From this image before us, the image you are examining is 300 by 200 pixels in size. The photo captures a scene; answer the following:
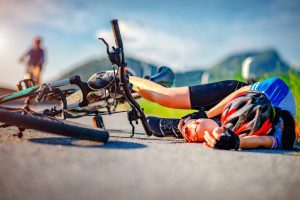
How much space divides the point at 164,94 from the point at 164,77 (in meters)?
0.59

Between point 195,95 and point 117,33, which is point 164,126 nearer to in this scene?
point 195,95

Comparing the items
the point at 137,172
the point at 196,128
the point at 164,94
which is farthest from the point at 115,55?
the point at 137,172

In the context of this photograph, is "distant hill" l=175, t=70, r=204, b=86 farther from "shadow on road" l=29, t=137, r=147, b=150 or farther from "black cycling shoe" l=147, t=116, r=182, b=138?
"shadow on road" l=29, t=137, r=147, b=150

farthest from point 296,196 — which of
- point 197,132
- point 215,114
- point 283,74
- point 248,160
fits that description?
point 283,74

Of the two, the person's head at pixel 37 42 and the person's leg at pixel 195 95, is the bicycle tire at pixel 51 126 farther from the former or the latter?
the person's head at pixel 37 42

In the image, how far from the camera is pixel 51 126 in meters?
2.76

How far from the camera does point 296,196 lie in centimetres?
175

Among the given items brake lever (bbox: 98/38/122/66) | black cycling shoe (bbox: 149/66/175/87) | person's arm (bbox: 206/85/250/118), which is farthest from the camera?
black cycling shoe (bbox: 149/66/175/87)

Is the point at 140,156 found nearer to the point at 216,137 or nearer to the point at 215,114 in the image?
the point at 216,137

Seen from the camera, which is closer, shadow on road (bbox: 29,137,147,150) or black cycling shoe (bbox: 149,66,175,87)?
shadow on road (bbox: 29,137,147,150)

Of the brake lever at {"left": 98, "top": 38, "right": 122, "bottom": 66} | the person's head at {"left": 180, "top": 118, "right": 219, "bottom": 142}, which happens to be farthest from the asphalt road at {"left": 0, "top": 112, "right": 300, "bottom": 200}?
the brake lever at {"left": 98, "top": 38, "right": 122, "bottom": 66}

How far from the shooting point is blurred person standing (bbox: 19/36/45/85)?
12616mm

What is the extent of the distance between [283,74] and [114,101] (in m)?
3.84

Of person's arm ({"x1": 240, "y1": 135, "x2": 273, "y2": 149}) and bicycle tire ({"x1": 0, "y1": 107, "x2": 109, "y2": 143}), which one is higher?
bicycle tire ({"x1": 0, "y1": 107, "x2": 109, "y2": 143})
